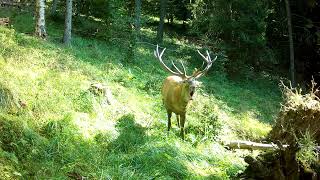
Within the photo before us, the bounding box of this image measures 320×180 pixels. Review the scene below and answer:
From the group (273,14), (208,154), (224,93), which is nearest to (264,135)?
(208,154)

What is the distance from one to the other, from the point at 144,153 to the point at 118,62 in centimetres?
821

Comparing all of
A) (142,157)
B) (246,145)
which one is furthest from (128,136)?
(246,145)

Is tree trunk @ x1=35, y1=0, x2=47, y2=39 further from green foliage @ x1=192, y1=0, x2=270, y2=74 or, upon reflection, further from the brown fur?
green foliage @ x1=192, y1=0, x2=270, y2=74

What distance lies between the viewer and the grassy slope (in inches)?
262

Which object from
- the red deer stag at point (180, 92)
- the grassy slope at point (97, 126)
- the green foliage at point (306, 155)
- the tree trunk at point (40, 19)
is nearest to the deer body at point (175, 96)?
the red deer stag at point (180, 92)

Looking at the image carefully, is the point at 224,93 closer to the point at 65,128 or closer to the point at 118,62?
the point at 118,62

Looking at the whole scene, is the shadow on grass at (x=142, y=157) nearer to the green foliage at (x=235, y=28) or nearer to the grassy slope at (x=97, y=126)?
the grassy slope at (x=97, y=126)

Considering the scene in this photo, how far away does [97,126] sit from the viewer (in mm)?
8484

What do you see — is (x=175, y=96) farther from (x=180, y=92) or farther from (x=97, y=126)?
(x=97, y=126)

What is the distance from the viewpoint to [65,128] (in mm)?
7527

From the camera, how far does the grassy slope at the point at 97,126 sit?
666 centimetres

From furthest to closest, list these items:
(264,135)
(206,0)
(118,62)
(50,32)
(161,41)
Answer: (161,41) < (206,0) < (50,32) < (118,62) < (264,135)

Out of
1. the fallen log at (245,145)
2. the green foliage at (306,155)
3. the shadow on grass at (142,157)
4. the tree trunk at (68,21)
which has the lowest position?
the fallen log at (245,145)

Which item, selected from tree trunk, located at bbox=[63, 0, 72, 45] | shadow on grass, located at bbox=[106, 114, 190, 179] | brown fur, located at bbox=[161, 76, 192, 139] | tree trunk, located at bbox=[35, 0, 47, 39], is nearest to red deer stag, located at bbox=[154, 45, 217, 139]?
brown fur, located at bbox=[161, 76, 192, 139]
